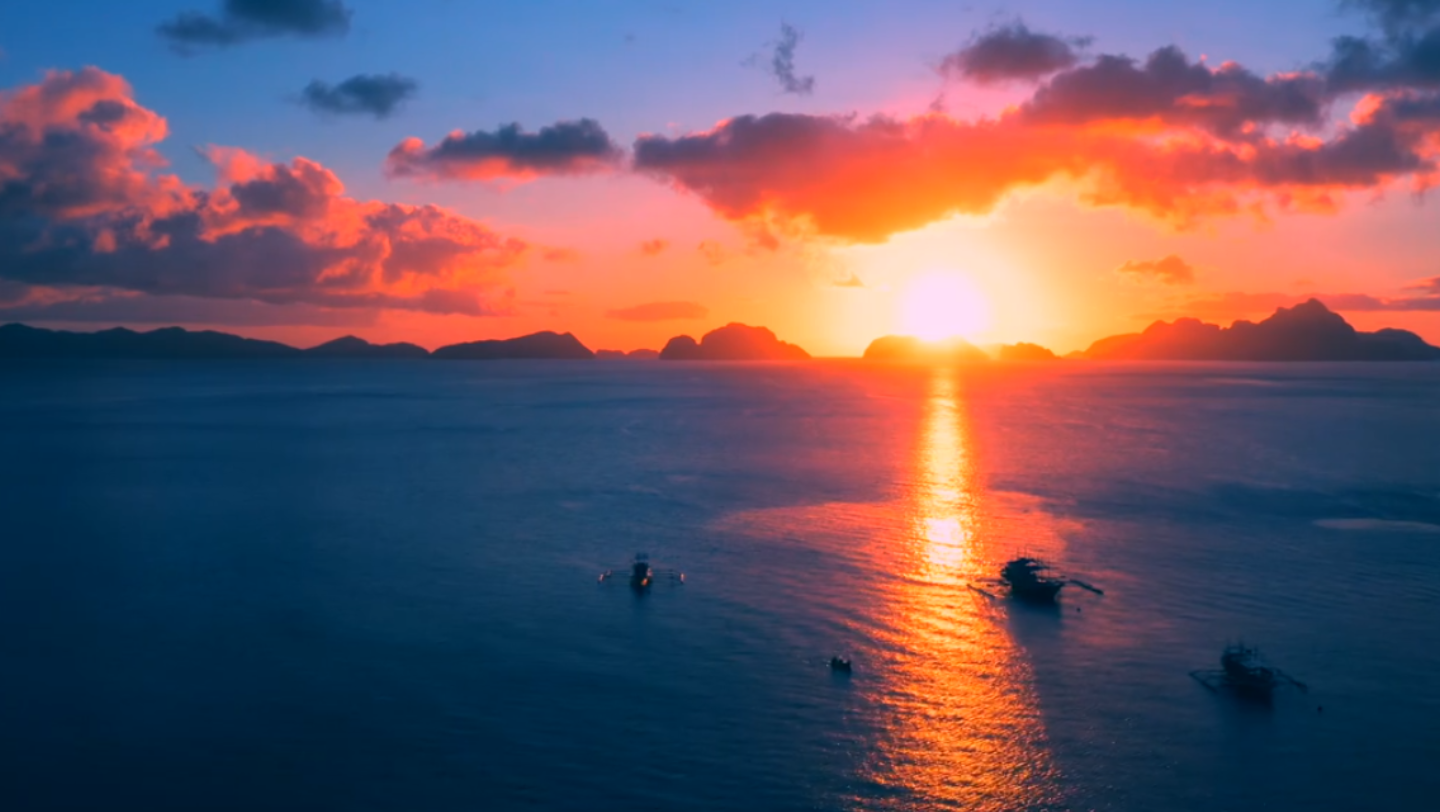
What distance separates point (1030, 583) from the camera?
56.0 m

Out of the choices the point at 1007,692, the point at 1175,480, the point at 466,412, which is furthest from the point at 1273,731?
the point at 466,412

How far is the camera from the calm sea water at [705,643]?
113ft

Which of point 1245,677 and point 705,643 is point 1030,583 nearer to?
point 1245,677

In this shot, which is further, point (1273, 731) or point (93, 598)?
point (93, 598)

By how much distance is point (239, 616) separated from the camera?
51.3 m

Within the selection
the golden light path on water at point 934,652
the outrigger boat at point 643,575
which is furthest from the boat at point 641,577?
the golden light path on water at point 934,652

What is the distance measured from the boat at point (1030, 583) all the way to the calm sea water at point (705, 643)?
1.71m

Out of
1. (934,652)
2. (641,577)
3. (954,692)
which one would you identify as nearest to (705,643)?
(641,577)

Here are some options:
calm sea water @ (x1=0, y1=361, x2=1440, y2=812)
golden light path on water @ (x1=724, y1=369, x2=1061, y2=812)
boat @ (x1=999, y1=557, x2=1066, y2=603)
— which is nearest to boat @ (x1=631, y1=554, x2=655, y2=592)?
calm sea water @ (x1=0, y1=361, x2=1440, y2=812)

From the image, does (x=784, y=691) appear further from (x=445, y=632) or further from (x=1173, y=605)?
(x=1173, y=605)

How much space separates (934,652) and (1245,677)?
13.4 m

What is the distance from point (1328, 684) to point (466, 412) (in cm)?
17542

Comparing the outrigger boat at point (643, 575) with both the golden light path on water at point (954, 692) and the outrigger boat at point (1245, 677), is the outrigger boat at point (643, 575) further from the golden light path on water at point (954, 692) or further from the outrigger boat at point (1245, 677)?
the outrigger boat at point (1245, 677)

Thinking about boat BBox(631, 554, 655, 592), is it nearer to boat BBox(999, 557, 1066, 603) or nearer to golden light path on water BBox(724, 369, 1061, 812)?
golden light path on water BBox(724, 369, 1061, 812)
